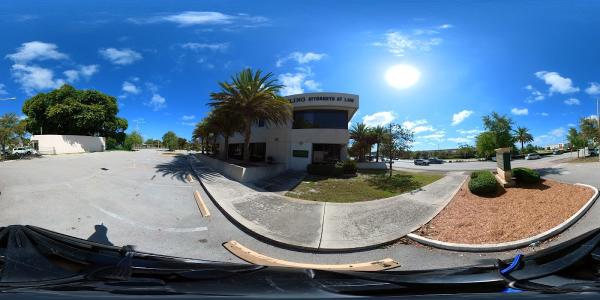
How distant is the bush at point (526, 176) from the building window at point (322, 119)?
1347cm

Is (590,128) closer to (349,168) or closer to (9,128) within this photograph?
(349,168)

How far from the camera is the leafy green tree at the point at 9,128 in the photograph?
2702 centimetres

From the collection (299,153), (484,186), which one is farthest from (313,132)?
(484,186)

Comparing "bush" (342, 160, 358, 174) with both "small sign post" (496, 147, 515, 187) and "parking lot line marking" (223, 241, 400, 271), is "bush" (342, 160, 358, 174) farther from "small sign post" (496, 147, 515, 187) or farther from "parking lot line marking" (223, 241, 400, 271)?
"parking lot line marking" (223, 241, 400, 271)

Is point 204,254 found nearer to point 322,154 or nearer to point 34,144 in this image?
point 322,154

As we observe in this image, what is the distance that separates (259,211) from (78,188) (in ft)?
21.2

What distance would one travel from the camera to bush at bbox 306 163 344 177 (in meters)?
18.6

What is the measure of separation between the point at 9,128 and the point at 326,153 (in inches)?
1267

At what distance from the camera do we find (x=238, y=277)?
231cm

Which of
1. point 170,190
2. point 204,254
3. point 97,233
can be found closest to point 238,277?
point 204,254

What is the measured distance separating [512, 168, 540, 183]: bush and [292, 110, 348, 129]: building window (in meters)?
13.5

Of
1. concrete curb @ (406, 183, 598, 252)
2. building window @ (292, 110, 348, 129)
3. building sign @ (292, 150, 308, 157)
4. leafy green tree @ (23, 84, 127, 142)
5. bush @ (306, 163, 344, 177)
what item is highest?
leafy green tree @ (23, 84, 127, 142)

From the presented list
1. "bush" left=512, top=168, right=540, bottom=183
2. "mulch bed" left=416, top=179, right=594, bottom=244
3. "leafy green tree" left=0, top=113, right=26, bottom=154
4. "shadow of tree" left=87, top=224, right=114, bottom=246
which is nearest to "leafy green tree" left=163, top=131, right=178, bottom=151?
"leafy green tree" left=0, top=113, right=26, bottom=154

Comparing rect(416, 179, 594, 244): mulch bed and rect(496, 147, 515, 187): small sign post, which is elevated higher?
rect(496, 147, 515, 187): small sign post
